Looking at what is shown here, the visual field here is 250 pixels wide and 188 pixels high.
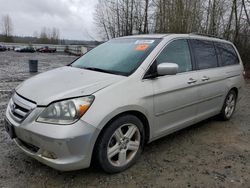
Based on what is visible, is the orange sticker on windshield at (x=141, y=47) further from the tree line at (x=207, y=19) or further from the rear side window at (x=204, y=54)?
the tree line at (x=207, y=19)

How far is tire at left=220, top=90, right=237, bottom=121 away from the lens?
4.81 meters

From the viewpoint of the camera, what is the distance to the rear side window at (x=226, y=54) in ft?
15.1

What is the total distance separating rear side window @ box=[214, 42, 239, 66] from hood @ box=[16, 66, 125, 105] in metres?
2.54

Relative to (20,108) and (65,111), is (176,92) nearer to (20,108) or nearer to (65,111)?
(65,111)

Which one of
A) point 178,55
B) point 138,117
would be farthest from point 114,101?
point 178,55

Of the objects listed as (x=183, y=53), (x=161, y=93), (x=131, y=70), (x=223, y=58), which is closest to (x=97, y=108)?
(x=131, y=70)

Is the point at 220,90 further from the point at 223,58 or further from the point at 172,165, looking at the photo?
the point at 172,165

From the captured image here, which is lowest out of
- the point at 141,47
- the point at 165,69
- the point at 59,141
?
the point at 59,141

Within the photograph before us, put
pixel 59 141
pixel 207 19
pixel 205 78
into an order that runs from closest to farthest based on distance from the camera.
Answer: pixel 59 141
pixel 205 78
pixel 207 19

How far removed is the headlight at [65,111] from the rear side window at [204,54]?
2180mm

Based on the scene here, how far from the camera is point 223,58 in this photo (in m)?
4.65

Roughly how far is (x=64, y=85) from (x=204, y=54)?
2.46 metres

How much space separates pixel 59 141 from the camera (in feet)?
7.65

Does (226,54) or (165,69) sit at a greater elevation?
(226,54)
